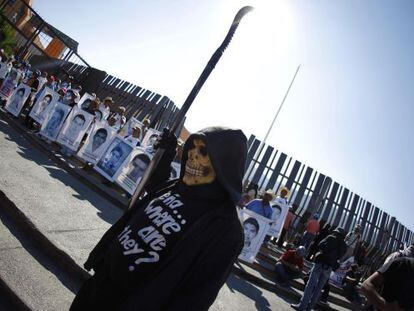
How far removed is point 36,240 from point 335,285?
9.23 m

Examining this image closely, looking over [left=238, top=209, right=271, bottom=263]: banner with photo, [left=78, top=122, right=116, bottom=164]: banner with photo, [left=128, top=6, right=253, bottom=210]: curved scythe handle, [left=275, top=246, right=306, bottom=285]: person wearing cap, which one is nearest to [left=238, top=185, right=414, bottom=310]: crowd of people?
[left=275, top=246, right=306, bottom=285]: person wearing cap

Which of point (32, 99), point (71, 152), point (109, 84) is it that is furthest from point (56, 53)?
point (71, 152)

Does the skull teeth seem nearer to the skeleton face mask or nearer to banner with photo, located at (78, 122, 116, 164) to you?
the skeleton face mask

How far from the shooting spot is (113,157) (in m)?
8.10

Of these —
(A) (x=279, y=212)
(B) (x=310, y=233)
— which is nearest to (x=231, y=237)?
(A) (x=279, y=212)

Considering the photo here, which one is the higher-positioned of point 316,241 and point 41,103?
point 316,241

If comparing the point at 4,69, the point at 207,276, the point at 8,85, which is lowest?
the point at 207,276

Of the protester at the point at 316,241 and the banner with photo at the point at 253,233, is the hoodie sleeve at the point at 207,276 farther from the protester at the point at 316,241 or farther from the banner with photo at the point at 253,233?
the protester at the point at 316,241

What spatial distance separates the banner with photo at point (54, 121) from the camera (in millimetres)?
9205

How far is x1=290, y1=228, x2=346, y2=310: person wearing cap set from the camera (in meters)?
6.52

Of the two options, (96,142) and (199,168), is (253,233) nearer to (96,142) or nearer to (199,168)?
(96,142)

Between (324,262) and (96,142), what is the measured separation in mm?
6548

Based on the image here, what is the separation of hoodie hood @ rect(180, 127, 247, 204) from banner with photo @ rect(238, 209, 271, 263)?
5.45 metres

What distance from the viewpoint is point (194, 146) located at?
6.67 ft
